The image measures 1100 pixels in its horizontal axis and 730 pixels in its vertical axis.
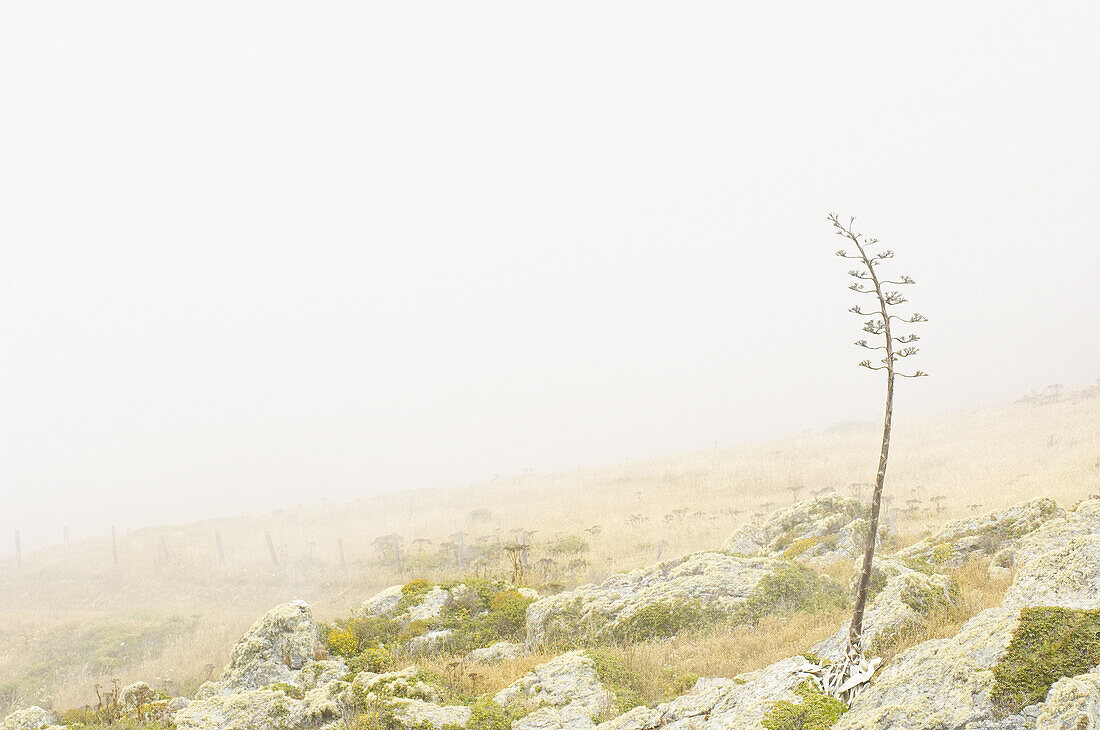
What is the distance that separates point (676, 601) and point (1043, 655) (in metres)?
6.41

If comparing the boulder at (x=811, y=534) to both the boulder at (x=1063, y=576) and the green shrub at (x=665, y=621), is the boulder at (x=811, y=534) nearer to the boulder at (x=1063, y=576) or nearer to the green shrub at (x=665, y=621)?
the green shrub at (x=665, y=621)

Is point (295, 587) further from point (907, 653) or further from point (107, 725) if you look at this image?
point (907, 653)

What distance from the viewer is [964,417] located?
46219 millimetres

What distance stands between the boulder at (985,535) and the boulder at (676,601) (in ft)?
6.68

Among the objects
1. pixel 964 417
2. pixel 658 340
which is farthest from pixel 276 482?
pixel 658 340

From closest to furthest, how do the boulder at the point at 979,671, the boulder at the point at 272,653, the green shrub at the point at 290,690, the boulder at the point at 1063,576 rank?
the boulder at the point at 979,671, the boulder at the point at 1063,576, the green shrub at the point at 290,690, the boulder at the point at 272,653

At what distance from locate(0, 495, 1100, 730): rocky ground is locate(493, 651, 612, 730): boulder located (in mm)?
24

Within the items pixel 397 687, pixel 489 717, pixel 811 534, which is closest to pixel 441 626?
pixel 397 687

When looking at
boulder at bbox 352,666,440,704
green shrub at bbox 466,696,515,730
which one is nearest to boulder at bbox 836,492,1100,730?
green shrub at bbox 466,696,515,730

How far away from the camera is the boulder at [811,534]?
14.4 metres

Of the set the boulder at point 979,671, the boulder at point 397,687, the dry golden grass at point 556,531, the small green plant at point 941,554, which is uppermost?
the boulder at point 979,671

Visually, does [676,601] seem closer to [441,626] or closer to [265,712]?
[441,626]

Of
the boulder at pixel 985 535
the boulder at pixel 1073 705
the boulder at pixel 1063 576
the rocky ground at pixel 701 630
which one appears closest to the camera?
the boulder at pixel 1073 705

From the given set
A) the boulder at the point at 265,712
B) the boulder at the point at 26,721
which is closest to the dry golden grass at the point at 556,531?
the boulder at the point at 265,712
